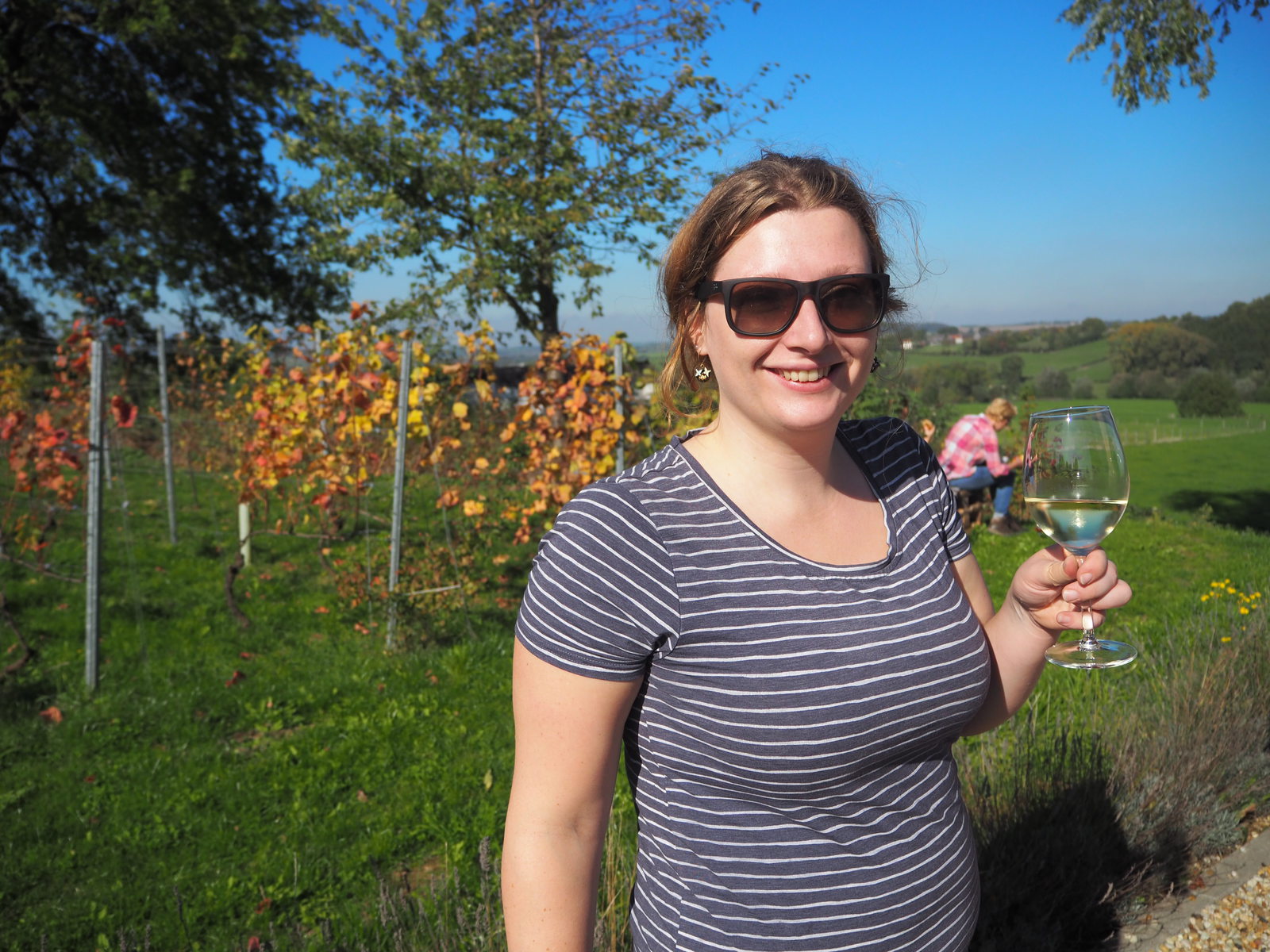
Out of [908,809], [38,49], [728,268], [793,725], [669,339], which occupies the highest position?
[38,49]

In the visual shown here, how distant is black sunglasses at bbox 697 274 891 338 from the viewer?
1338 millimetres

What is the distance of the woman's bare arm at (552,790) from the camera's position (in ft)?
3.81

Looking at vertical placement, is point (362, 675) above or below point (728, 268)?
below

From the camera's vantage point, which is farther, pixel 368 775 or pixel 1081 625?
pixel 368 775

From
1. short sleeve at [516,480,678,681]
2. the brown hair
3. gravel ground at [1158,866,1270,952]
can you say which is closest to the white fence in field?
gravel ground at [1158,866,1270,952]

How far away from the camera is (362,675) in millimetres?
4953

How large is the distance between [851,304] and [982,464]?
8.54 meters

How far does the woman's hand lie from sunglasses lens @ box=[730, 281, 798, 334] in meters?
0.52

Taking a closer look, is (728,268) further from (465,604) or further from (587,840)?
(465,604)

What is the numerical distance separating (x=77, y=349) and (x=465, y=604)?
336 centimetres

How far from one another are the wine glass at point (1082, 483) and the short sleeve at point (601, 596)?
64 centimetres

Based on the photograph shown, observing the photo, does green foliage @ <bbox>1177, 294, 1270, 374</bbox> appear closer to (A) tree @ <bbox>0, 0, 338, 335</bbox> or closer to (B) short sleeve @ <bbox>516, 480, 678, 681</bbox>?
(B) short sleeve @ <bbox>516, 480, 678, 681</bbox>

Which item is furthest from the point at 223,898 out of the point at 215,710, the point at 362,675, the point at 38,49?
the point at 38,49

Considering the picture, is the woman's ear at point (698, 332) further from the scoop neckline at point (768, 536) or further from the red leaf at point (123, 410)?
the red leaf at point (123, 410)
